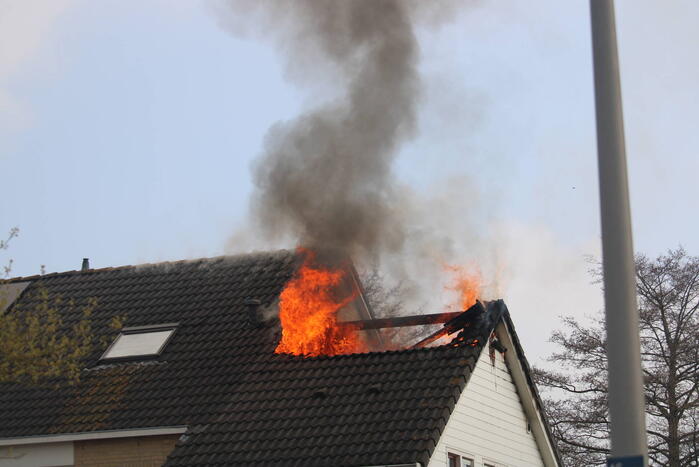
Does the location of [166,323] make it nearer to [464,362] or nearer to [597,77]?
[464,362]

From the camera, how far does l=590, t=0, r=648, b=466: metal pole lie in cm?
674

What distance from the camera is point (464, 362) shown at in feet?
57.2

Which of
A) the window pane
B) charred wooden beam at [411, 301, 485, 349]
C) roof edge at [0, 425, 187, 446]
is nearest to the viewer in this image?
roof edge at [0, 425, 187, 446]

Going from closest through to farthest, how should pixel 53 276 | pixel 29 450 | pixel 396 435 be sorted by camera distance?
pixel 396 435 < pixel 29 450 < pixel 53 276

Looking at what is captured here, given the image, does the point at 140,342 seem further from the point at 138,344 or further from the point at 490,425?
the point at 490,425

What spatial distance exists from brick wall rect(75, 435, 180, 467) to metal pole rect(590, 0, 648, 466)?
41.6ft

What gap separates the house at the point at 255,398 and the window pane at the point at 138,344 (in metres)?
0.03

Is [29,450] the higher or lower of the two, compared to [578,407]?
lower

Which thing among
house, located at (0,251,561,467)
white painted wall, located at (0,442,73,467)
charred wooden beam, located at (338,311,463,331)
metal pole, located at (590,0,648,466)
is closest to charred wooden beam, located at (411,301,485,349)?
house, located at (0,251,561,467)

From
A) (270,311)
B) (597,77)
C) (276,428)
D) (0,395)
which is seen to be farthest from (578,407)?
(597,77)

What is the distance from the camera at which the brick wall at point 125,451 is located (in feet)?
60.3

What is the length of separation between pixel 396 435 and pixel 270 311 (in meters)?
5.04

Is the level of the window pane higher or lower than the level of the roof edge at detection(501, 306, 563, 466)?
higher

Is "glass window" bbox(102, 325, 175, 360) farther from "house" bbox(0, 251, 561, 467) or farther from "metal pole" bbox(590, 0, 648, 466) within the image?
"metal pole" bbox(590, 0, 648, 466)
